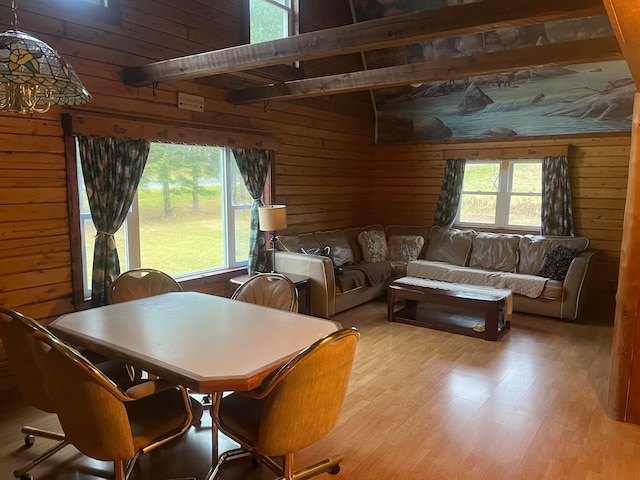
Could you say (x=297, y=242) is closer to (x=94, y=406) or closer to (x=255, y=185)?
(x=255, y=185)

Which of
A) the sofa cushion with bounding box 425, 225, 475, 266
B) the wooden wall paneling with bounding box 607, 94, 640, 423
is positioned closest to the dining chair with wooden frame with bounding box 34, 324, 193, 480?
the wooden wall paneling with bounding box 607, 94, 640, 423

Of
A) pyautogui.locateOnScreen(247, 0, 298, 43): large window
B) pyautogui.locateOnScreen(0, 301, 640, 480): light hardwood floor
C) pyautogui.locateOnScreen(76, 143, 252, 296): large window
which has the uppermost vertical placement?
pyautogui.locateOnScreen(247, 0, 298, 43): large window

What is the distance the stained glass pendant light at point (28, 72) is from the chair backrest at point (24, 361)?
3.10ft

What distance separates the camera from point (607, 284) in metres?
5.51

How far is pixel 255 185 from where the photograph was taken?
500cm

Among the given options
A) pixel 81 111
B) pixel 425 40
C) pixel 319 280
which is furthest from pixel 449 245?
pixel 81 111

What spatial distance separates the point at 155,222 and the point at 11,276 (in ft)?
4.16

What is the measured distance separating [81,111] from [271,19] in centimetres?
263

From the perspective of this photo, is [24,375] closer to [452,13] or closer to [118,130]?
[118,130]

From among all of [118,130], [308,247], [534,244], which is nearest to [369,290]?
[308,247]

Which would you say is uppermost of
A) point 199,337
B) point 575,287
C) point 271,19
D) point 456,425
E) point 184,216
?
point 271,19

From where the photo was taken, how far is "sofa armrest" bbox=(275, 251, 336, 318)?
4770 millimetres

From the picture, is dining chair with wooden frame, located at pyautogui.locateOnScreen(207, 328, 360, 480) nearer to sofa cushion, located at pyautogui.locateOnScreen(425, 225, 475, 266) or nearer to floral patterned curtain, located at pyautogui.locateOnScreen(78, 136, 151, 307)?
floral patterned curtain, located at pyautogui.locateOnScreen(78, 136, 151, 307)

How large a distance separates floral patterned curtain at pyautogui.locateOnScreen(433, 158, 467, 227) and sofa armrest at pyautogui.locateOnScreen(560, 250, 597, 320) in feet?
6.16
